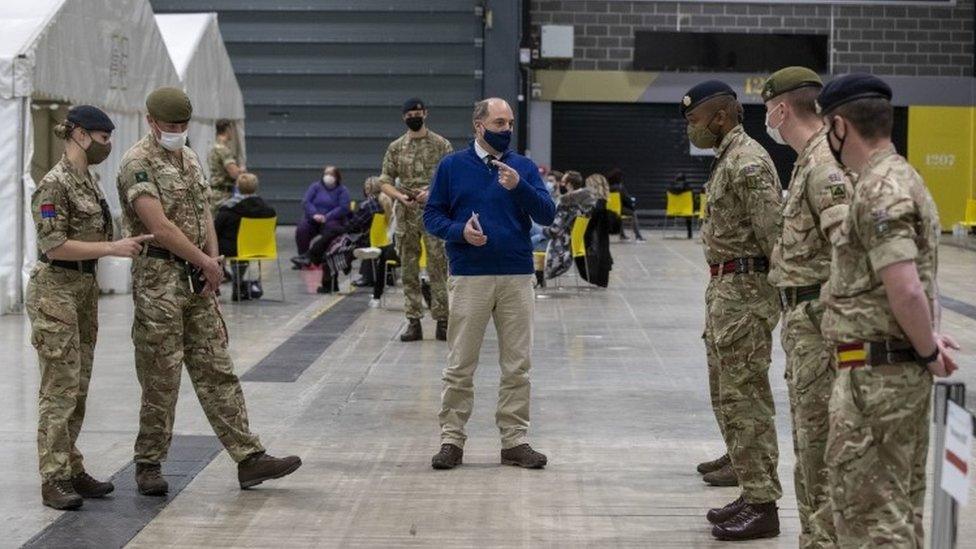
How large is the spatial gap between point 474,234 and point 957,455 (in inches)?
149

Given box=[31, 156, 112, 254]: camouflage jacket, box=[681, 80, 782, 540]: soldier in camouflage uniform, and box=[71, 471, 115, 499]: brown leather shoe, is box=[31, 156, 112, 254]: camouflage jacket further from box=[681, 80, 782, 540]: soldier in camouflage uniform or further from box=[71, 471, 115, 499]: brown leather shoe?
box=[681, 80, 782, 540]: soldier in camouflage uniform

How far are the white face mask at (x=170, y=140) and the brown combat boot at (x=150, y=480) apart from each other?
1409 mm

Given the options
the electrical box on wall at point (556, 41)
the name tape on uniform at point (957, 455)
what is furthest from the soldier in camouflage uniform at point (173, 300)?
the electrical box on wall at point (556, 41)

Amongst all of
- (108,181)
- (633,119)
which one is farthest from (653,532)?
(633,119)

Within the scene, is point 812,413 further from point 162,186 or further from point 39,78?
point 39,78

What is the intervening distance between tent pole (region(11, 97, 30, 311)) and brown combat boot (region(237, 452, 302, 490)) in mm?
8348

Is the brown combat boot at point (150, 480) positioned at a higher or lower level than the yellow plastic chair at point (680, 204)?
higher

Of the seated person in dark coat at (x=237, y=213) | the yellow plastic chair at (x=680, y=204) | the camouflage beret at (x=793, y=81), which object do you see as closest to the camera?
the camouflage beret at (x=793, y=81)

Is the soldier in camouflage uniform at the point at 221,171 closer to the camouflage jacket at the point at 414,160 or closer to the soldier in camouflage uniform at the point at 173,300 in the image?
the camouflage jacket at the point at 414,160

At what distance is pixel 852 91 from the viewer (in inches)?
173

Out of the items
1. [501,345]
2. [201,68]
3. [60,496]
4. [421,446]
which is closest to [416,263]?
[421,446]

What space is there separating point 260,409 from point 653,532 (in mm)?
3637

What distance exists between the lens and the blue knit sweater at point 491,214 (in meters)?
7.62

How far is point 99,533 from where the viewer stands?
6301 millimetres
